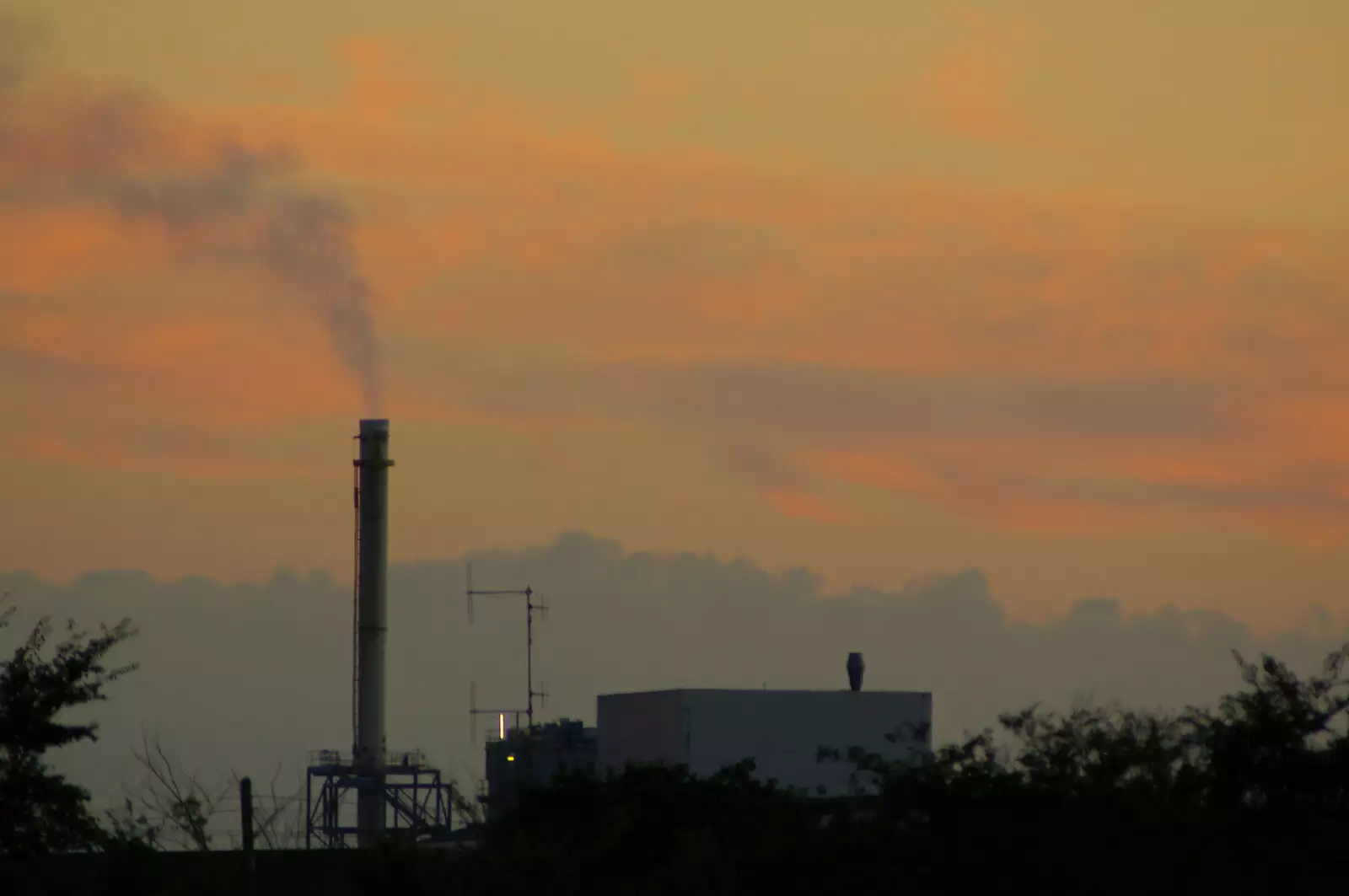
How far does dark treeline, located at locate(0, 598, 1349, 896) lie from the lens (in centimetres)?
1833

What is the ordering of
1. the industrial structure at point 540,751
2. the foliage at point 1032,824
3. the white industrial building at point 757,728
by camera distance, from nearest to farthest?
1. the foliage at point 1032,824
2. the white industrial building at point 757,728
3. the industrial structure at point 540,751

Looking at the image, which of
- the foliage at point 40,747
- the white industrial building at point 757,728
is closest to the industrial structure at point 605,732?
the white industrial building at point 757,728

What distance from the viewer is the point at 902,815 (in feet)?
65.7

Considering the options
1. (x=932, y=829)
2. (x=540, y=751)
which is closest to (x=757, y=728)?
(x=540, y=751)

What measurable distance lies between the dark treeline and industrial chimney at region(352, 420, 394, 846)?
29271 mm

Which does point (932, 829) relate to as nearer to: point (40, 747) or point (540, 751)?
point (40, 747)

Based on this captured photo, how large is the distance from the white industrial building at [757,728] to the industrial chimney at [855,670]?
112 cm

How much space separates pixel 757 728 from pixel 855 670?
494 cm

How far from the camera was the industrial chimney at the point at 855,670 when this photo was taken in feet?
179

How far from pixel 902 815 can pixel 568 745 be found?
36172 mm

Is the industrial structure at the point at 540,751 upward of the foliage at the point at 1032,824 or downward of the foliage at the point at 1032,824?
upward

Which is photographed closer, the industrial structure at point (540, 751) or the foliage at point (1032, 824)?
the foliage at point (1032, 824)

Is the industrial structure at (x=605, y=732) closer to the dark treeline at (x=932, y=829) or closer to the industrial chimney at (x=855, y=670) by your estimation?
the industrial chimney at (x=855, y=670)

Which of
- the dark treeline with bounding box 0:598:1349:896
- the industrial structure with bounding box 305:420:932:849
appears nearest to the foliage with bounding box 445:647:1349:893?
the dark treeline with bounding box 0:598:1349:896
